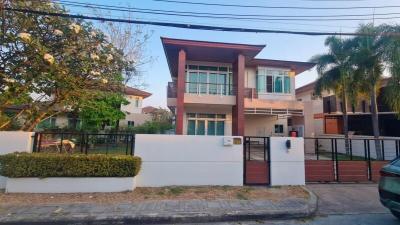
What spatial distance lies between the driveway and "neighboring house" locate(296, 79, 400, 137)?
29.3 ft

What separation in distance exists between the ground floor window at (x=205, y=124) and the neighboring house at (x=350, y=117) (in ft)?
21.2

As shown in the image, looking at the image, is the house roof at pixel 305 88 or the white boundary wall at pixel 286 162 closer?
the white boundary wall at pixel 286 162

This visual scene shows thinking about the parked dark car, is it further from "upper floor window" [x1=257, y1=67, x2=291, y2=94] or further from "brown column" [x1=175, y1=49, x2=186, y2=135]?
"upper floor window" [x1=257, y1=67, x2=291, y2=94]

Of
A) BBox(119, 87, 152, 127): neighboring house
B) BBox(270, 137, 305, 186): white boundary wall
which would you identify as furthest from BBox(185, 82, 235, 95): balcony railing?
BBox(119, 87, 152, 127): neighboring house

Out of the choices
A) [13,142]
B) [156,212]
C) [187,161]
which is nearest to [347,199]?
[187,161]

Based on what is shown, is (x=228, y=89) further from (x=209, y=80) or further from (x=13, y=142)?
(x=13, y=142)

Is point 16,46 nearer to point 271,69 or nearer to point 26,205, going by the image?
point 26,205

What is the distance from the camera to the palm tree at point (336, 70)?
47.3ft

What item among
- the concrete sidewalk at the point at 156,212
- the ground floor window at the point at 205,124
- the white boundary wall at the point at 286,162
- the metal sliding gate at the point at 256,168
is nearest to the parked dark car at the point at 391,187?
the concrete sidewalk at the point at 156,212

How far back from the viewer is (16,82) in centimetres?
725

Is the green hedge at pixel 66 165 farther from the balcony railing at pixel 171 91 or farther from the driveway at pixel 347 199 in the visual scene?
the balcony railing at pixel 171 91

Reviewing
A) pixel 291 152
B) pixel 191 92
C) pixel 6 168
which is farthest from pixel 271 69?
pixel 6 168

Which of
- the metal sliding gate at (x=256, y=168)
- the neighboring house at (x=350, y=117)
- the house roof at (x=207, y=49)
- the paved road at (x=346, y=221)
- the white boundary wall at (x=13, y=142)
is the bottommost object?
the paved road at (x=346, y=221)

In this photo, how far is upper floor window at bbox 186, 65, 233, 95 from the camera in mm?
17766
